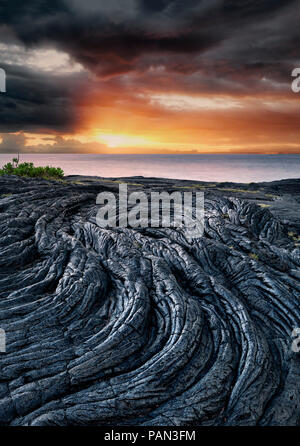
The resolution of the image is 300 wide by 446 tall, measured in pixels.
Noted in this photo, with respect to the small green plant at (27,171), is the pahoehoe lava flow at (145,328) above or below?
below

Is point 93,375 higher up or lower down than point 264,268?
lower down

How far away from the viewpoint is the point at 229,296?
985 centimetres

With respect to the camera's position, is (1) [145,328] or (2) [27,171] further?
(2) [27,171]

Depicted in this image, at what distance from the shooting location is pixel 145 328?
8.58 m

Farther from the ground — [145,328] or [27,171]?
[27,171]

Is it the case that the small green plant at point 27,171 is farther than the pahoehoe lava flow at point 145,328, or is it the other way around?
the small green plant at point 27,171

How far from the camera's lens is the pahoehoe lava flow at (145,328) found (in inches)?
259

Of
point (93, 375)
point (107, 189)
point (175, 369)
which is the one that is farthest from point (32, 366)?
point (107, 189)

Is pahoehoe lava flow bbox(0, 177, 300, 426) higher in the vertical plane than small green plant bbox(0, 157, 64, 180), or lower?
lower

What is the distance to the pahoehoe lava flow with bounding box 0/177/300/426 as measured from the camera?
658 centimetres

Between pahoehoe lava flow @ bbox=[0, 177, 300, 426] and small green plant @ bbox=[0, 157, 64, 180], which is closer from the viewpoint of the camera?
pahoehoe lava flow @ bbox=[0, 177, 300, 426]
